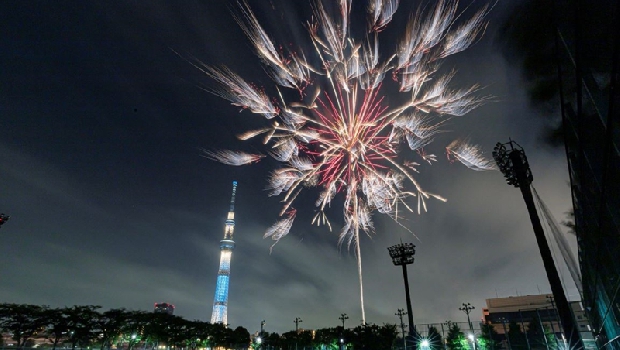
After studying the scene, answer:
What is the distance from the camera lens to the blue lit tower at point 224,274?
463 ft

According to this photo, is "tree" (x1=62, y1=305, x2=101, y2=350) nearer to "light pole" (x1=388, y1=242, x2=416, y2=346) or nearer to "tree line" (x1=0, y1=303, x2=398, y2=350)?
"tree line" (x1=0, y1=303, x2=398, y2=350)

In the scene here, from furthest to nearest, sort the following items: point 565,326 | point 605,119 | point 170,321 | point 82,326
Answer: point 170,321 → point 82,326 → point 565,326 → point 605,119

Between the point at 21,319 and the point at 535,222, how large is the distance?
200 feet

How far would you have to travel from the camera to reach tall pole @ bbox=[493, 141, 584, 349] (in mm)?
19391

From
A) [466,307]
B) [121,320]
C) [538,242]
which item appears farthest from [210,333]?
[538,242]

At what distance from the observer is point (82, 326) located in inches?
1864

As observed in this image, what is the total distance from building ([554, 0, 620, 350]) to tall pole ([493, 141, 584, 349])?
14.0 m

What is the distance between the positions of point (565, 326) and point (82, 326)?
57.8m

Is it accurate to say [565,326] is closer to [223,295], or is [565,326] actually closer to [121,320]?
[121,320]

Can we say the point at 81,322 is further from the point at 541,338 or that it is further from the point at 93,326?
the point at 541,338

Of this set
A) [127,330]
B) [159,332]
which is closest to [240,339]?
[159,332]

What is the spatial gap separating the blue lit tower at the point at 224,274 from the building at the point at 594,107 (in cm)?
14718

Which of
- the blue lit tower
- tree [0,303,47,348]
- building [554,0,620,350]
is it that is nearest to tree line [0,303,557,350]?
tree [0,303,47,348]

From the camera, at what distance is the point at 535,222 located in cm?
2273
